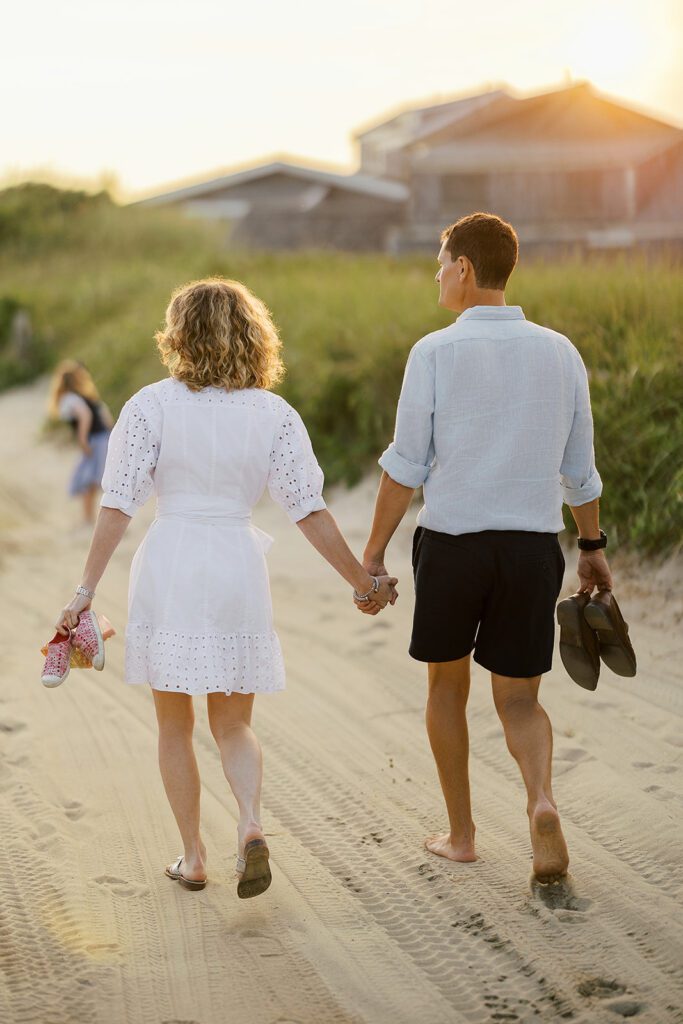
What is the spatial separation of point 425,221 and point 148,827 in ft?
91.4

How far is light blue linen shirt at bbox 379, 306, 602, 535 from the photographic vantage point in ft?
12.0

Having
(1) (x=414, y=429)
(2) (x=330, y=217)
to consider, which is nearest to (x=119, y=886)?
(1) (x=414, y=429)

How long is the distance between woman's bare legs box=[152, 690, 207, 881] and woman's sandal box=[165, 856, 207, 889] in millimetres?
187

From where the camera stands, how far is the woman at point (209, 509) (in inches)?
144

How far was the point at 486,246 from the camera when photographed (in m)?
3.69

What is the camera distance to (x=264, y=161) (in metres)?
38.2

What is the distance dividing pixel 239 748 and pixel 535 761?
0.93 m

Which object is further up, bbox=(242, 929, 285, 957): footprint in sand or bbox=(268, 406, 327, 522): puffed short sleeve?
bbox=(268, 406, 327, 522): puffed short sleeve

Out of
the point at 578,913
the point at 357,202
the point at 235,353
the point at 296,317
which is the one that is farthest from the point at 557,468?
the point at 357,202

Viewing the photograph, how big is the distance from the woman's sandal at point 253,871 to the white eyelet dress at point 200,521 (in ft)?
1.57

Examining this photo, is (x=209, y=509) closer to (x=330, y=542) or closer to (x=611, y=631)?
(x=330, y=542)

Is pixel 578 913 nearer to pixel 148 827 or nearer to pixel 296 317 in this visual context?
pixel 148 827

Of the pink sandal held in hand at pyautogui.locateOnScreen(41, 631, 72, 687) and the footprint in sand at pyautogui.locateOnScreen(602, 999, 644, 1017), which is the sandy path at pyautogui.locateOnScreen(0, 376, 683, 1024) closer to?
the footprint in sand at pyautogui.locateOnScreen(602, 999, 644, 1017)

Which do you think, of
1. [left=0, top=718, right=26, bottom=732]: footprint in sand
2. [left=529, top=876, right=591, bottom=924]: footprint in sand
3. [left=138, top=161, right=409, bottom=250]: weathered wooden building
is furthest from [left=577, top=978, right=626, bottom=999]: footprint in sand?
[left=138, top=161, right=409, bottom=250]: weathered wooden building
